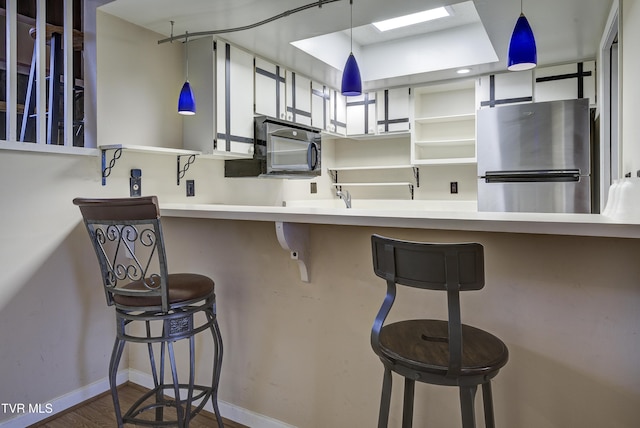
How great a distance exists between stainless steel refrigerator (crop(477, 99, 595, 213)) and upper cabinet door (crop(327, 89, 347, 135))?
1.37 meters

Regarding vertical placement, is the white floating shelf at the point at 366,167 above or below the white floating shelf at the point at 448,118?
below

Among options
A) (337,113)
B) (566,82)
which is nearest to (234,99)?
(337,113)

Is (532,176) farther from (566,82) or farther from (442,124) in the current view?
(442,124)

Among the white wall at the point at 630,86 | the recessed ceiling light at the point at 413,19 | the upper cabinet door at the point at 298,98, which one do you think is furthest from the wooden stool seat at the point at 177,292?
→ the recessed ceiling light at the point at 413,19

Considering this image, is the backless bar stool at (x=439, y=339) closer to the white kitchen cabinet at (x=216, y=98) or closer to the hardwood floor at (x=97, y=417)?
the hardwood floor at (x=97, y=417)

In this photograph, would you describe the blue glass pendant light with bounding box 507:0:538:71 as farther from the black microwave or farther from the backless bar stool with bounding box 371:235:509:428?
the black microwave

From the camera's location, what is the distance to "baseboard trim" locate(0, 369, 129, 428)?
1.88m

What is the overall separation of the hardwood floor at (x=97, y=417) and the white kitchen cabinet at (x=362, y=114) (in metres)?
2.99

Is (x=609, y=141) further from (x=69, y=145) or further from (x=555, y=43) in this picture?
(x=69, y=145)

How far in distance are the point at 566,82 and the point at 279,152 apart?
92.3 inches

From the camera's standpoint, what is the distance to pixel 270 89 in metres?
3.10

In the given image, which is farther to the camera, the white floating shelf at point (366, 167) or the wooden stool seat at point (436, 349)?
the white floating shelf at point (366, 167)

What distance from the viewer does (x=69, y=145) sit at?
2.06 meters

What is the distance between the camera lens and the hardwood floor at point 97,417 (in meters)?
1.92
